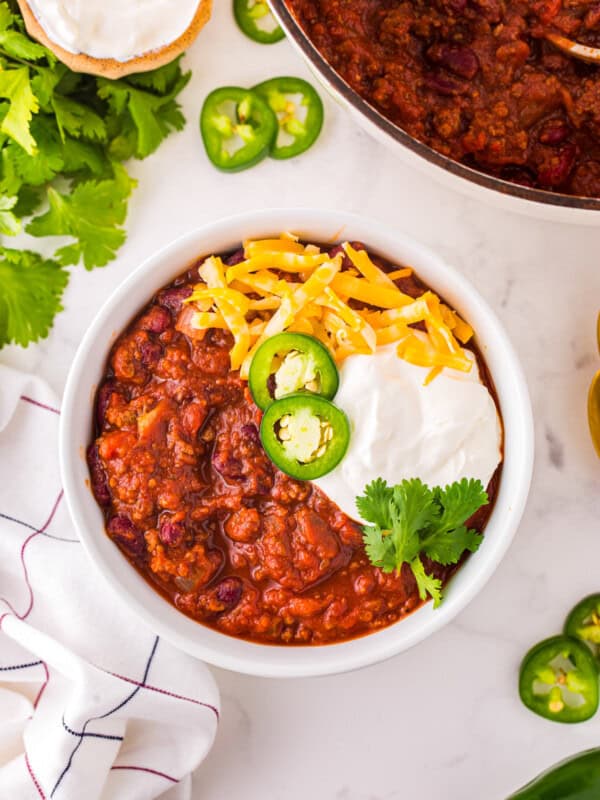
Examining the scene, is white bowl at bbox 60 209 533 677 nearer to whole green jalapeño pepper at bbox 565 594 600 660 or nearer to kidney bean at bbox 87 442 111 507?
kidney bean at bbox 87 442 111 507

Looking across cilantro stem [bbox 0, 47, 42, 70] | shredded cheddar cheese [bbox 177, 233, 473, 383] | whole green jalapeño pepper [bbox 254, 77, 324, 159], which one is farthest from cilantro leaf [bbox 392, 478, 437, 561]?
cilantro stem [bbox 0, 47, 42, 70]

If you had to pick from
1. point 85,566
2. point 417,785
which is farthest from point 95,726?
point 417,785

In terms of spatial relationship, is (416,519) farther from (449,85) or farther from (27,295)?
(27,295)

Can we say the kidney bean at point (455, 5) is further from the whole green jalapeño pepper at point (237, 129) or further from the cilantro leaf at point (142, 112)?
the cilantro leaf at point (142, 112)

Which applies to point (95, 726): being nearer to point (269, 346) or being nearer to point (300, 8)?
point (269, 346)

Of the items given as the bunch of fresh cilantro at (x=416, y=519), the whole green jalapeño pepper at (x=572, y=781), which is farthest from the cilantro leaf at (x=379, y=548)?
the whole green jalapeño pepper at (x=572, y=781)

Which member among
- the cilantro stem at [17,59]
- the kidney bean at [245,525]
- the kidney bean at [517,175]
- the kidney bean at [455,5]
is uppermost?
the kidney bean at [455,5]
